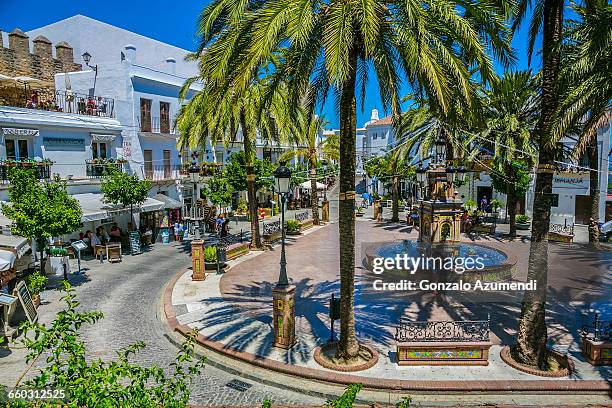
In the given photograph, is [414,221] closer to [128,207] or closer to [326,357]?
[128,207]

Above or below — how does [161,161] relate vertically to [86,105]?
below

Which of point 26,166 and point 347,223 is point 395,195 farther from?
point 347,223

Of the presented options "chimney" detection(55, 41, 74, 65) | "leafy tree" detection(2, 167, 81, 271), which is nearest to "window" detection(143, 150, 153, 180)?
"chimney" detection(55, 41, 74, 65)

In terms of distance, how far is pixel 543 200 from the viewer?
31.6 ft

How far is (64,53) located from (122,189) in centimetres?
1366

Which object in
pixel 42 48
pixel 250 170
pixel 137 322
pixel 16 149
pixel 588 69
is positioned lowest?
pixel 137 322

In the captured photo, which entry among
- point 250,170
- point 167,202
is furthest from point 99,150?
point 250,170

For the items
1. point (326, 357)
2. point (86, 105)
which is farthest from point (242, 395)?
point (86, 105)

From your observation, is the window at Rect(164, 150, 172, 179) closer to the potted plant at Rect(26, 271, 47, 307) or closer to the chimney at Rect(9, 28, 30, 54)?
the chimney at Rect(9, 28, 30, 54)

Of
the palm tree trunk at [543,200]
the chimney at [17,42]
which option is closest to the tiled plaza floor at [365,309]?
the palm tree trunk at [543,200]

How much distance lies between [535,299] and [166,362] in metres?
8.30

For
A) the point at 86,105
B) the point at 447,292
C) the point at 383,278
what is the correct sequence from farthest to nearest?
1. the point at 86,105
2. the point at 383,278
3. the point at 447,292

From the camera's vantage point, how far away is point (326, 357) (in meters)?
10.4

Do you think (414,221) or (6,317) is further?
(414,221)
